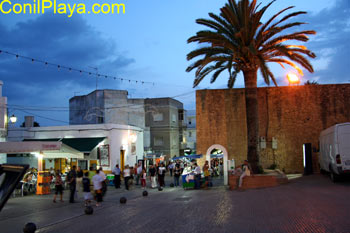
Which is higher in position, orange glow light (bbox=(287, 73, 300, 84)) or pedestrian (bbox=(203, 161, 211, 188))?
orange glow light (bbox=(287, 73, 300, 84))

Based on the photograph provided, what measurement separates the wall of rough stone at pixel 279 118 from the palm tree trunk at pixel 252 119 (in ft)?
16.9

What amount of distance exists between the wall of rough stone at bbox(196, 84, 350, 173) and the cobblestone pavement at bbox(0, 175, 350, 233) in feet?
33.6

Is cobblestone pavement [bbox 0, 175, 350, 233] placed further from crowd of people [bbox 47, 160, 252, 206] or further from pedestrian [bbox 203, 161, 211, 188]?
pedestrian [bbox 203, 161, 211, 188]

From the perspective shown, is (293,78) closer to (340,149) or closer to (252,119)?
(252,119)

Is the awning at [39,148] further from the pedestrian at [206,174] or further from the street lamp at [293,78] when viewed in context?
the street lamp at [293,78]

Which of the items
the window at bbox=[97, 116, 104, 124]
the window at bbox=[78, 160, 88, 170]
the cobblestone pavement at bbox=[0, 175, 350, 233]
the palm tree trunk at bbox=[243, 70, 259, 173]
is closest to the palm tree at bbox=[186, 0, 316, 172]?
the palm tree trunk at bbox=[243, 70, 259, 173]

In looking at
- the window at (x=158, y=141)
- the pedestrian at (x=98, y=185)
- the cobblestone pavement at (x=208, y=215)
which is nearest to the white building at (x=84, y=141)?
the pedestrian at (x=98, y=185)

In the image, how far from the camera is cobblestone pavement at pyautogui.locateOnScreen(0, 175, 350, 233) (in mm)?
9336

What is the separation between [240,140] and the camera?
26781mm

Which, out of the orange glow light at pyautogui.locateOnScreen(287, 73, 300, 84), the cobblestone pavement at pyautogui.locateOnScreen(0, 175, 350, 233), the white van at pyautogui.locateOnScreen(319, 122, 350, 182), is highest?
the orange glow light at pyautogui.locateOnScreen(287, 73, 300, 84)

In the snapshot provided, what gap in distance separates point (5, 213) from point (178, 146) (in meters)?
40.1

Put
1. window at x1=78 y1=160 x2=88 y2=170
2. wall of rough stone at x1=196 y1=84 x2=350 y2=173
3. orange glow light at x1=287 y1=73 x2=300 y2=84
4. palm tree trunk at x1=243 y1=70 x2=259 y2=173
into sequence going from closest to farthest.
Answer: palm tree trunk at x1=243 y1=70 x2=259 y2=173
orange glow light at x1=287 y1=73 x2=300 y2=84
wall of rough stone at x1=196 y1=84 x2=350 y2=173
window at x1=78 y1=160 x2=88 y2=170

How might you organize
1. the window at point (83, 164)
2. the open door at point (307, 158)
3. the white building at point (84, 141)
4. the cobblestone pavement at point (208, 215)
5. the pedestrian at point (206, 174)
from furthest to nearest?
the window at point (83, 164), the white building at point (84, 141), the open door at point (307, 158), the pedestrian at point (206, 174), the cobblestone pavement at point (208, 215)

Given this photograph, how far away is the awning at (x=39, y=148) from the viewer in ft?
55.6
